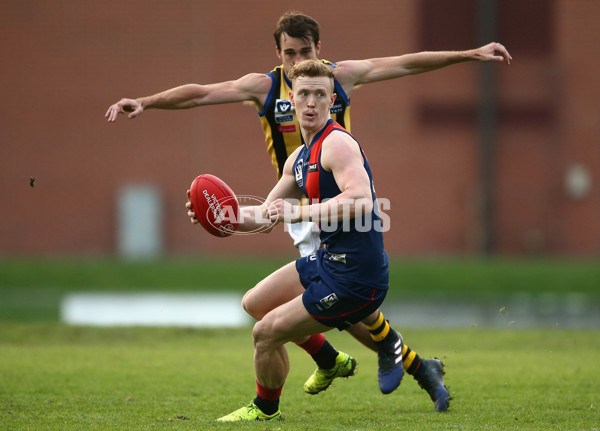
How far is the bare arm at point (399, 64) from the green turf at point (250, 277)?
35.1ft

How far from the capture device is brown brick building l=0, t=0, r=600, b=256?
23016 millimetres

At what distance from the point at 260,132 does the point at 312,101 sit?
17.7m

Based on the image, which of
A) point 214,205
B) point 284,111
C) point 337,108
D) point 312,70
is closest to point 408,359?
point 214,205

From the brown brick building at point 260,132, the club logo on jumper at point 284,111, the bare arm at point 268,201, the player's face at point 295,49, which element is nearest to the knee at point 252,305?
the bare arm at point 268,201

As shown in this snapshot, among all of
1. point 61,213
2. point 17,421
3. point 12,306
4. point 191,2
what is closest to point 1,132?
point 61,213

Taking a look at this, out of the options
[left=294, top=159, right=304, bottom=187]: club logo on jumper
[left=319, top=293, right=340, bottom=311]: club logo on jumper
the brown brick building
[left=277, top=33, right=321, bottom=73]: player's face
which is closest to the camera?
[left=319, top=293, right=340, bottom=311]: club logo on jumper

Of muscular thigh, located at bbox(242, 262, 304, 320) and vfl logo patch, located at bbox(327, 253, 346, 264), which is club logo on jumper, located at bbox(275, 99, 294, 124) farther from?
vfl logo patch, located at bbox(327, 253, 346, 264)

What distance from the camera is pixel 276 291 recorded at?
5.95 metres

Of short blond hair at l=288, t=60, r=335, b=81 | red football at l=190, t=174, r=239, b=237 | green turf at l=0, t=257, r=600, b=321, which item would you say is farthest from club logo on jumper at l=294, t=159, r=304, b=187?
green turf at l=0, t=257, r=600, b=321

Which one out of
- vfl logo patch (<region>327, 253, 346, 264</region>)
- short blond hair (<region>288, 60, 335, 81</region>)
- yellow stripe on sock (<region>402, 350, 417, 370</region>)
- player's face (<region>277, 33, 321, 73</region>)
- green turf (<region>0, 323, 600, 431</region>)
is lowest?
green turf (<region>0, 323, 600, 431</region>)

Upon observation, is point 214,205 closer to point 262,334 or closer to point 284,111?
point 262,334

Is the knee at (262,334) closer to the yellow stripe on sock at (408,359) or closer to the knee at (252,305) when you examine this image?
the knee at (252,305)

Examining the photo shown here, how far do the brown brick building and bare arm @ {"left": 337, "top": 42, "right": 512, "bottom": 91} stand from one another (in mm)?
15652

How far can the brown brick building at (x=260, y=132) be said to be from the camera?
75.5 feet
